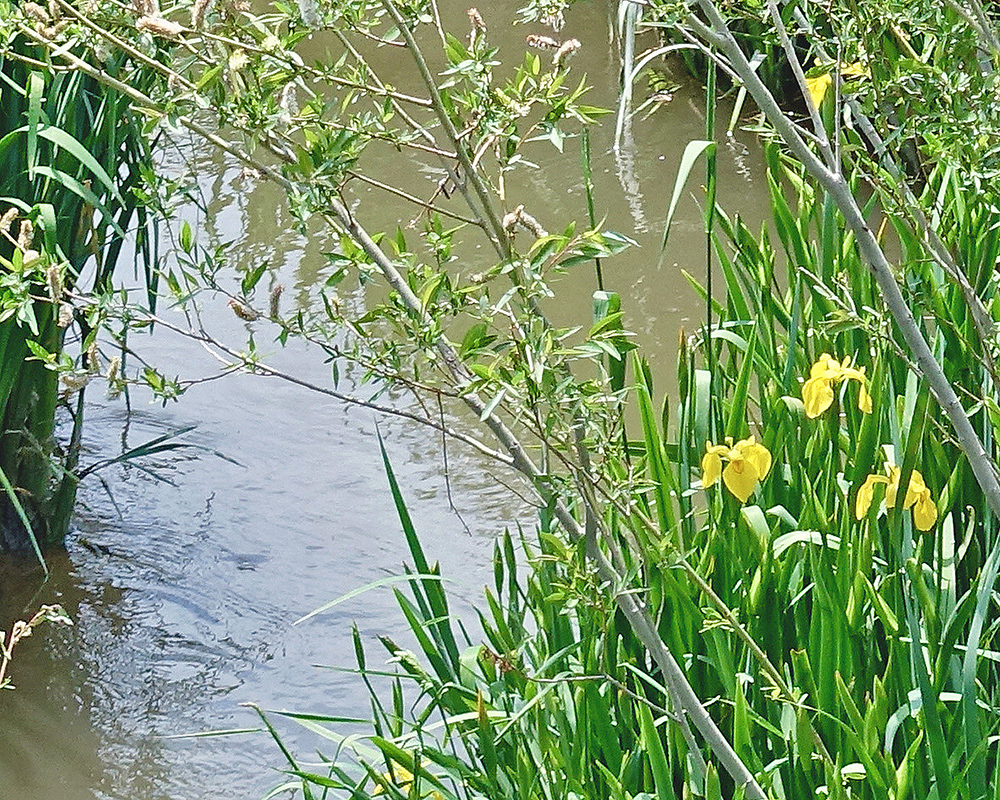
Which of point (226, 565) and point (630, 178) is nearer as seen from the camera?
point (226, 565)

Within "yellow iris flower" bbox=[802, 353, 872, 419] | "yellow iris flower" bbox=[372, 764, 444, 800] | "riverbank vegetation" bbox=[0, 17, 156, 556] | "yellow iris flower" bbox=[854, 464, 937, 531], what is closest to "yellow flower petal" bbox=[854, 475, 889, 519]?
"yellow iris flower" bbox=[854, 464, 937, 531]

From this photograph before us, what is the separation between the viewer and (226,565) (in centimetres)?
257

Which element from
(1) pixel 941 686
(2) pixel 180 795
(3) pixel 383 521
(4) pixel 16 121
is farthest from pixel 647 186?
(1) pixel 941 686

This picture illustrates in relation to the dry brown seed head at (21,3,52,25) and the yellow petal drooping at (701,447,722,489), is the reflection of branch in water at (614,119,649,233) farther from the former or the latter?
the dry brown seed head at (21,3,52,25)

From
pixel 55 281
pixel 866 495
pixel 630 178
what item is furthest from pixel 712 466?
pixel 630 178

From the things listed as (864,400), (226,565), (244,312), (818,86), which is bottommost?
(226,565)

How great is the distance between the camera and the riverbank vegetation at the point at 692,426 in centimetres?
117

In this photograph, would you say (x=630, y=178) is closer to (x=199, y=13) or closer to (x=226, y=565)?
(x=226, y=565)

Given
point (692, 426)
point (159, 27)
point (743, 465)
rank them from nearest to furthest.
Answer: point (159, 27) < point (743, 465) < point (692, 426)

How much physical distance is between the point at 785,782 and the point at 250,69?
0.93 metres

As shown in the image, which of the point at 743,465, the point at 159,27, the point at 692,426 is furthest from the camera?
the point at 692,426

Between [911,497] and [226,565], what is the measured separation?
1469 millimetres

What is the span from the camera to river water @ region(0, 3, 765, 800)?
2146mm

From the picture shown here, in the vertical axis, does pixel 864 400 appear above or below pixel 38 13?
below
